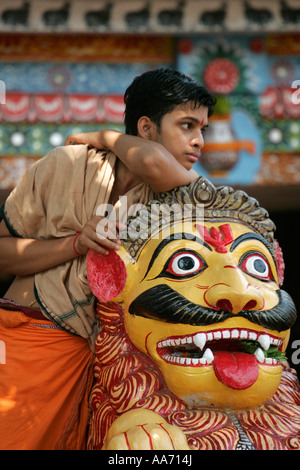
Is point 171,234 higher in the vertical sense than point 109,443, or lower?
higher

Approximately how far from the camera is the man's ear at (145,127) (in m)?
2.43

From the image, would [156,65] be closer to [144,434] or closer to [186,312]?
[186,312]

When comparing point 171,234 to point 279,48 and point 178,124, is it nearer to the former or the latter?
point 178,124

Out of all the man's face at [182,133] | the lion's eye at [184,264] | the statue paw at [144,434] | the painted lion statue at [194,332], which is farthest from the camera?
the man's face at [182,133]

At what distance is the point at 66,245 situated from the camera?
2.21 m

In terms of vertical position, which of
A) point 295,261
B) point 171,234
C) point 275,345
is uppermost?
point 171,234

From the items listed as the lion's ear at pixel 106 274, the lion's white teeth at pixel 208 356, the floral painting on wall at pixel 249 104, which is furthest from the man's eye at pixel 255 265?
the floral painting on wall at pixel 249 104

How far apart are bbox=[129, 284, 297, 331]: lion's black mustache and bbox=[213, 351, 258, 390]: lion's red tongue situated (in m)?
0.12

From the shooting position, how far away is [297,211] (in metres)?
5.49

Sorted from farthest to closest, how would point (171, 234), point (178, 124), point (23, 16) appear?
point (23, 16) → point (178, 124) → point (171, 234)

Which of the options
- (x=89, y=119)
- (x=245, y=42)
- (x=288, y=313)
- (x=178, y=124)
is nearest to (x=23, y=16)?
(x=89, y=119)

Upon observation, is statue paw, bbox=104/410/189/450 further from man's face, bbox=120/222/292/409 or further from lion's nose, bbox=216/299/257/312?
lion's nose, bbox=216/299/257/312

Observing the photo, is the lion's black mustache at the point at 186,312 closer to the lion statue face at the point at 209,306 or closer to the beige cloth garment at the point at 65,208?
the lion statue face at the point at 209,306

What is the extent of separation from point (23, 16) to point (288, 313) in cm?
344
